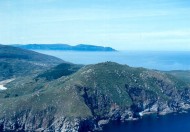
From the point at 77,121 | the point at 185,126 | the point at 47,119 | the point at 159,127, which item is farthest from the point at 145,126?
the point at 47,119

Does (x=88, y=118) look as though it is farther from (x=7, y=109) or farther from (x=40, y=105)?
(x=7, y=109)

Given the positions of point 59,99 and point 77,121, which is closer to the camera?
point 77,121

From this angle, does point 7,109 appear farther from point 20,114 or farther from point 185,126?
point 185,126

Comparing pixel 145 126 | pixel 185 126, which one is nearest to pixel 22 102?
pixel 145 126

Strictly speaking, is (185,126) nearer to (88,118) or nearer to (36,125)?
(88,118)

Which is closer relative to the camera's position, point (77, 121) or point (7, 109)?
point (77, 121)

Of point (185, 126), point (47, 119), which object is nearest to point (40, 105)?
point (47, 119)

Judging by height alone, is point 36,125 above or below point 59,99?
below

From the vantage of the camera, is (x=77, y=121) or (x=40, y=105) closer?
(x=77, y=121)
